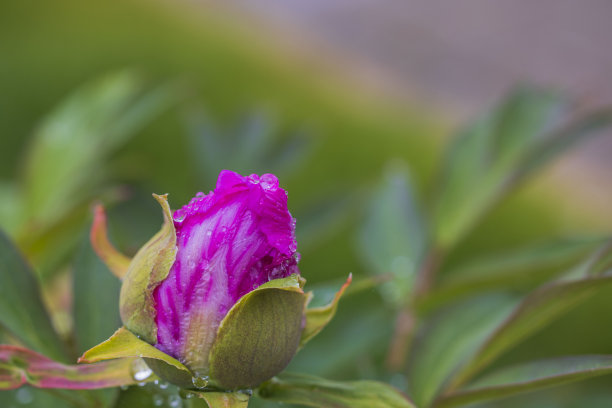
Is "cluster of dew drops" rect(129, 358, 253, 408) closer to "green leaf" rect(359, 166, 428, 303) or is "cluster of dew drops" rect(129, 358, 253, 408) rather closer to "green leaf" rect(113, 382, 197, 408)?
"green leaf" rect(113, 382, 197, 408)

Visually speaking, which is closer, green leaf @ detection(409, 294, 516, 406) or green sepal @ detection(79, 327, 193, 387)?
green sepal @ detection(79, 327, 193, 387)

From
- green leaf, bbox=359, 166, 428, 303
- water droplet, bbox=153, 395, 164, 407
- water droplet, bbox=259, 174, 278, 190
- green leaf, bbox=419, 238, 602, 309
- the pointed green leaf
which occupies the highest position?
green leaf, bbox=359, 166, 428, 303

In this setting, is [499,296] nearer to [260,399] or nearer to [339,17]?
[260,399]

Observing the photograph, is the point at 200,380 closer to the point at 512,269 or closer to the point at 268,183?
the point at 268,183

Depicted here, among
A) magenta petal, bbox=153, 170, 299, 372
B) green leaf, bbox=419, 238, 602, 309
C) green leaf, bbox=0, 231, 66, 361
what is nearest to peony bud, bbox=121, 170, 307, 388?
magenta petal, bbox=153, 170, 299, 372

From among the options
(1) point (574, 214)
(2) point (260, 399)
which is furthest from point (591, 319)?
(2) point (260, 399)

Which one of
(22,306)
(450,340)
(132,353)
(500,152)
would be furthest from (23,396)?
(500,152)

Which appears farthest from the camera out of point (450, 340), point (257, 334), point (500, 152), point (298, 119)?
point (298, 119)
